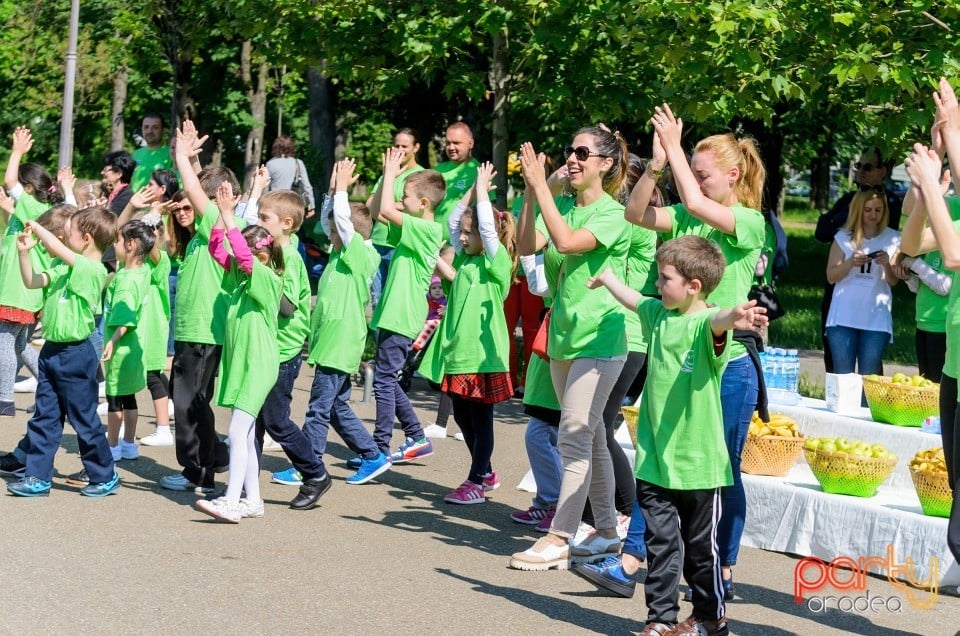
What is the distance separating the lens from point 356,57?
1470 centimetres

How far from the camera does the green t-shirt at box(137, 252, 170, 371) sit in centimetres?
890

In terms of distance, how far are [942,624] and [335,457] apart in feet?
14.9

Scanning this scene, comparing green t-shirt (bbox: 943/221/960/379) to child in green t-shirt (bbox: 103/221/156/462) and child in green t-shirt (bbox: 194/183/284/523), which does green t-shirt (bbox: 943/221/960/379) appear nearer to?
child in green t-shirt (bbox: 194/183/284/523)

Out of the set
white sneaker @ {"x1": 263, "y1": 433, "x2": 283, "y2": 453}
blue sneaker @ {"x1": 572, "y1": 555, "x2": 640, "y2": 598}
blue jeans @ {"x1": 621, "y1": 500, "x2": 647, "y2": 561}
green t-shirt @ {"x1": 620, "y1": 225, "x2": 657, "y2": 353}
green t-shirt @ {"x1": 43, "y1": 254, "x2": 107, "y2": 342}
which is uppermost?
green t-shirt @ {"x1": 620, "y1": 225, "x2": 657, "y2": 353}

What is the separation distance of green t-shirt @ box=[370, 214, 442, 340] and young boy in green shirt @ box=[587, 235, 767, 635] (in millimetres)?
3633

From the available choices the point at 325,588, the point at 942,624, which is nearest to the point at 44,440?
the point at 325,588

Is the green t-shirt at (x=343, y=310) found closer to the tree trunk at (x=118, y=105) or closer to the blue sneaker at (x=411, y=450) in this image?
the blue sneaker at (x=411, y=450)

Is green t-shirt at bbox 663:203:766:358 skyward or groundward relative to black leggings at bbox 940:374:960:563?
skyward

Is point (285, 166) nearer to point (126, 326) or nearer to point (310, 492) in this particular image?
point (126, 326)

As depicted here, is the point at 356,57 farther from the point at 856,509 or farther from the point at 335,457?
the point at 856,509

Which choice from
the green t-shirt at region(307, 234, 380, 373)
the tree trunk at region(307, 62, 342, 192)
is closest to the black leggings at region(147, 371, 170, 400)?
the green t-shirt at region(307, 234, 380, 373)

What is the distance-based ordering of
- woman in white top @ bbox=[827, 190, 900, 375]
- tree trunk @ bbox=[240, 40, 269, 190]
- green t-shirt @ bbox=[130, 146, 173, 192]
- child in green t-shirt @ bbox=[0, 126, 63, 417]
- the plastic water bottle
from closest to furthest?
the plastic water bottle < woman in white top @ bbox=[827, 190, 900, 375] < child in green t-shirt @ bbox=[0, 126, 63, 417] < green t-shirt @ bbox=[130, 146, 173, 192] < tree trunk @ bbox=[240, 40, 269, 190]

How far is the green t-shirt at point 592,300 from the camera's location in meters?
6.48

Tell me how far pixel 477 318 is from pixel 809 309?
1338cm
